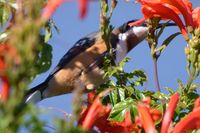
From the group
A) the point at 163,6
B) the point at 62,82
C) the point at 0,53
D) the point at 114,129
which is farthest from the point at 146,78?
the point at 0,53

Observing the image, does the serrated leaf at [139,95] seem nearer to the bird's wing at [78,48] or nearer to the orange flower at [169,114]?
the orange flower at [169,114]

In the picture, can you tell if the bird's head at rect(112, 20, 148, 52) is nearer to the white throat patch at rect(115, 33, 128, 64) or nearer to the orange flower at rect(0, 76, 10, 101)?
the white throat patch at rect(115, 33, 128, 64)

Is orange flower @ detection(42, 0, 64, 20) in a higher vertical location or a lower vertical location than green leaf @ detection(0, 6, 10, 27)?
lower

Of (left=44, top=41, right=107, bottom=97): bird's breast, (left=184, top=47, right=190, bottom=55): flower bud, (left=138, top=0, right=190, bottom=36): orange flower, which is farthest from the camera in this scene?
(left=44, top=41, right=107, bottom=97): bird's breast

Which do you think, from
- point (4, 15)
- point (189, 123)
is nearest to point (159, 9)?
point (4, 15)

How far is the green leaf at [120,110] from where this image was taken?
2.53m

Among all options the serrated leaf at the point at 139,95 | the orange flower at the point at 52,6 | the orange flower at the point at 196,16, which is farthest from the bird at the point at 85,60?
the orange flower at the point at 52,6

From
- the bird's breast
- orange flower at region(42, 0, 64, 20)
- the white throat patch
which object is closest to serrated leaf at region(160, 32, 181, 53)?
the white throat patch

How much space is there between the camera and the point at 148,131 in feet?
6.06

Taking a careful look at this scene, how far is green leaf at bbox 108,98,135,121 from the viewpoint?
2528 mm

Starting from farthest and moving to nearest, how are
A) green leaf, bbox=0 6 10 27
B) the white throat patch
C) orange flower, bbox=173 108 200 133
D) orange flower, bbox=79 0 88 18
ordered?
1. the white throat patch
2. green leaf, bbox=0 6 10 27
3. orange flower, bbox=173 108 200 133
4. orange flower, bbox=79 0 88 18

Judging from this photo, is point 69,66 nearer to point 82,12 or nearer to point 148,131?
point 148,131

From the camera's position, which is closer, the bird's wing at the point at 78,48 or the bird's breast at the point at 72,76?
the bird's breast at the point at 72,76

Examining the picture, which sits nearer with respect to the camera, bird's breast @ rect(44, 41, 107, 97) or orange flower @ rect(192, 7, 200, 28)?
orange flower @ rect(192, 7, 200, 28)
